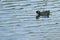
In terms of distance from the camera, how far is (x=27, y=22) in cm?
1015

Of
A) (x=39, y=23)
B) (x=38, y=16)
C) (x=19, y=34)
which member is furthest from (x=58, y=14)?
(x=19, y=34)

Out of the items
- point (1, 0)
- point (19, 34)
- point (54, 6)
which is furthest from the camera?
point (1, 0)

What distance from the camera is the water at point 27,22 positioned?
346 inches

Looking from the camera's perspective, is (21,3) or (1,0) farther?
(1,0)

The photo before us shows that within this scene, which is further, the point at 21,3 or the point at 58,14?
the point at 21,3

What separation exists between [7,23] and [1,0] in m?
4.55

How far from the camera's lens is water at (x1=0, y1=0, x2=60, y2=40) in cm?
878

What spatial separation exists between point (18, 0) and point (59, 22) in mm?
4561

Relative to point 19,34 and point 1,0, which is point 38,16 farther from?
point 1,0

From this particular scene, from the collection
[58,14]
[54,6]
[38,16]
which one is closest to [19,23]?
[38,16]

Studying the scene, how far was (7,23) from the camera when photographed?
33.2ft

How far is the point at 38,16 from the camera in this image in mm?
10914

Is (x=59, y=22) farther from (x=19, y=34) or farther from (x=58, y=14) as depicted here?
(x=19, y=34)

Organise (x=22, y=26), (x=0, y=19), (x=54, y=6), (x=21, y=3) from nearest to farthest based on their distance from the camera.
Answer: (x=22, y=26) → (x=0, y=19) → (x=54, y=6) → (x=21, y=3)
